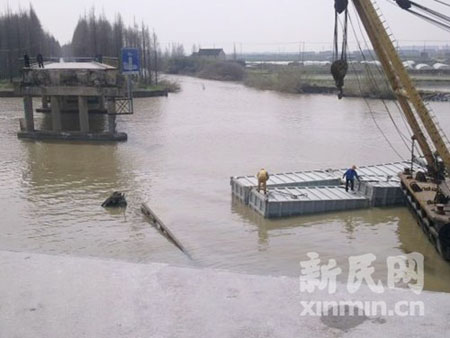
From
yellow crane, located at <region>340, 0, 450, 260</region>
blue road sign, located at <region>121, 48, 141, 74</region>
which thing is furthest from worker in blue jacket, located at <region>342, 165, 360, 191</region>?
blue road sign, located at <region>121, 48, 141, 74</region>

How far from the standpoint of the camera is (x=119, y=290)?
8.78 metres

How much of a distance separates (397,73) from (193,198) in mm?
7392

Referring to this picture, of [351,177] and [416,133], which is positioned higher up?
[416,133]

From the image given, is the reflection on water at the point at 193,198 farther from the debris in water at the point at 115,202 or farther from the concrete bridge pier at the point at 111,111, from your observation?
the concrete bridge pier at the point at 111,111

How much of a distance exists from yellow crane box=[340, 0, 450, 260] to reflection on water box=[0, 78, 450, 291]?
0.98m

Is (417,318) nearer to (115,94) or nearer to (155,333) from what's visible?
(155,333)

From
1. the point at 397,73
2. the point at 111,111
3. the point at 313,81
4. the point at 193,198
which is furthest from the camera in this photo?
the point at 313,81

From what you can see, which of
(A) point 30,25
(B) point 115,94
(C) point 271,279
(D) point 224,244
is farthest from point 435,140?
(A) point 30,25

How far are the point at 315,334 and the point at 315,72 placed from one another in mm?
93321

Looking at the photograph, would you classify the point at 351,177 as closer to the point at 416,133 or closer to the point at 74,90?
Result: the point at 416,133

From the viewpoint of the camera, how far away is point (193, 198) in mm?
17891

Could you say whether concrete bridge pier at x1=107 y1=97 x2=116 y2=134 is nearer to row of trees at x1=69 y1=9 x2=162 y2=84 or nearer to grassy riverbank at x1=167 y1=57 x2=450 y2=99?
grassy riverbank at x1=167 y1=57 x2=450 y2=99

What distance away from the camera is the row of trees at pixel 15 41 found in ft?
201

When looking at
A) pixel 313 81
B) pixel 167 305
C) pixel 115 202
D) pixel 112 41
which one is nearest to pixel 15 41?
pixel 112 41
